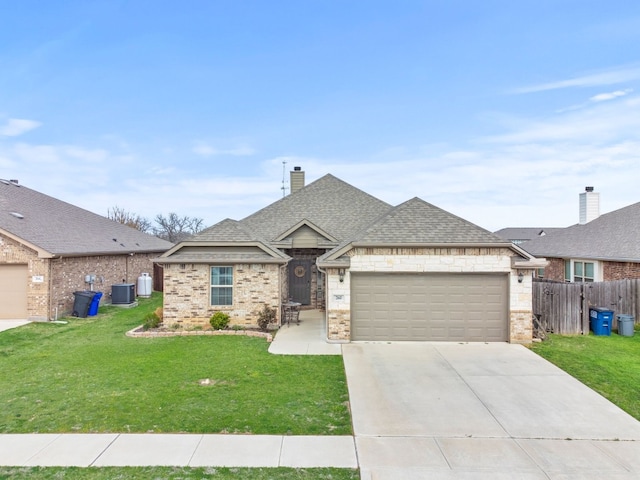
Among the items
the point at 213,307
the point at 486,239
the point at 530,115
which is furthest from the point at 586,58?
the point at 213,307

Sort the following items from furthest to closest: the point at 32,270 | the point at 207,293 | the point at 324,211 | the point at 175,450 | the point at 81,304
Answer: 1. the point at 324,211
2. the point at 81,304
3. the point at 32,270
4. the point at 207,293
5. the point at 175,450

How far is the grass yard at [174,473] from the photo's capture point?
4.32 m

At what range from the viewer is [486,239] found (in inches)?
431

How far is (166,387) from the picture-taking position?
724 cm

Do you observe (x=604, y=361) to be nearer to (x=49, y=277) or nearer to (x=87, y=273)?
(x=49, y=277)

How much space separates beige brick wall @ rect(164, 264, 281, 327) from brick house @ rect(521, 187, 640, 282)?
14.0m

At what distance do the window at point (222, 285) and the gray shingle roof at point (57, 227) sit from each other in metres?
6.55

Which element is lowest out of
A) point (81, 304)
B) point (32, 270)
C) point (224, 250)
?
point (81, 304)

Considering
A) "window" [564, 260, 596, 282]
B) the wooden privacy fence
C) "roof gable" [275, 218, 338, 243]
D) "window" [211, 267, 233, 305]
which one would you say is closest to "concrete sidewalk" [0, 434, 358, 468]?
"window" [211, 267, 233, 305]

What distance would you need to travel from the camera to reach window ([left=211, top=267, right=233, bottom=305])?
41.9ft

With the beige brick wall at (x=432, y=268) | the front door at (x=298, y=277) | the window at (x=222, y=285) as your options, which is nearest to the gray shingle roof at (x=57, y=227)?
the window at (x=222, y=285)

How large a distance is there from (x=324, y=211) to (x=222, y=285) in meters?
7.63

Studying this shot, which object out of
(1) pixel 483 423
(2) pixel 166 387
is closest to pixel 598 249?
(1) pixel 483 423

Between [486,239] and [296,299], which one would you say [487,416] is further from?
[296,299]
